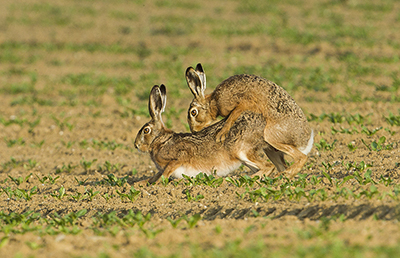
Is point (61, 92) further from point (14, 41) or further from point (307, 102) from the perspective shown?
point (14, 41)

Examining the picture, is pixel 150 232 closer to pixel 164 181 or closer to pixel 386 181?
pixel 164 181

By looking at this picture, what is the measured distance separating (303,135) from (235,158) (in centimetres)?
86

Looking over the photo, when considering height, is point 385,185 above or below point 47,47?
below

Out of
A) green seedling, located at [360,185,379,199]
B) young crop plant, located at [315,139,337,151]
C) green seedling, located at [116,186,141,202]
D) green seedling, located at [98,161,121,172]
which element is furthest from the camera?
green seedling, located at [98,161,121,172]

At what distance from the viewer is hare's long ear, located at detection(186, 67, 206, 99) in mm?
7398

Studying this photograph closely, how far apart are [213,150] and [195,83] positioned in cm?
118

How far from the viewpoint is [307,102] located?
11.0 meters

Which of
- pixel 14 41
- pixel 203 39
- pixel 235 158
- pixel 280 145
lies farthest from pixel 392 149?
pixel 14 41

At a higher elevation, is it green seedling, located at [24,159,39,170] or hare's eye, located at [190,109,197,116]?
hare's eye, located at [190,109,197,116]

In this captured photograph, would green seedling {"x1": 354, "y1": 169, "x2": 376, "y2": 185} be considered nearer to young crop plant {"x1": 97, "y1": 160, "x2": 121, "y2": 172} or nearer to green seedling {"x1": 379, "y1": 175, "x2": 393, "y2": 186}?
green seedling {"x1": 379, "y1": 175, "x2": 393, "y2": 186}

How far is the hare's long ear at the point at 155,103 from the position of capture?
7.19 m

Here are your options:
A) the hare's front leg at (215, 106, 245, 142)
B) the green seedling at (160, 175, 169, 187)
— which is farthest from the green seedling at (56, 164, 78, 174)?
the hare's front leg at (215, 106, 245, 142)

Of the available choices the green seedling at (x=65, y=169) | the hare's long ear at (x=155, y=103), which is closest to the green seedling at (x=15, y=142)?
the green seedling at (x=65, y=169)

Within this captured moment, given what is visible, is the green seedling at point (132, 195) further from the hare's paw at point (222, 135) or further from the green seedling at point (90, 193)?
the hare's paw at point (222, 135)
